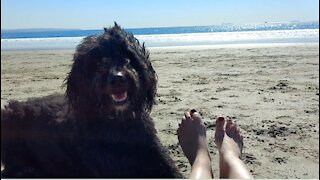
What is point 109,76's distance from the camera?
2791 millimetres

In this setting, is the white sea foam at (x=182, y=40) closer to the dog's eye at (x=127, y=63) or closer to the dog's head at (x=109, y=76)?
the dog's head at (x=109, y=76)

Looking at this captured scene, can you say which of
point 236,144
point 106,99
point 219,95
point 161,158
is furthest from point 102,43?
point 219,95

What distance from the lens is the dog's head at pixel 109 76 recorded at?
2.84 meters

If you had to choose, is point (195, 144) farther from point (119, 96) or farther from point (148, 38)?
point (148, 38)

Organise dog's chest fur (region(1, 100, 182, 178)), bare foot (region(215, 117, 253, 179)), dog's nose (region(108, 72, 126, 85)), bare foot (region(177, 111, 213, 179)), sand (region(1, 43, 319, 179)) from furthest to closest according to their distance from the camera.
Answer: sand (region(1, 43, 319, 179)) < bare foot (region(177, 111, 213, 179)) < bare foot (region(215, 117, 253, 179)) < dog's nose (region(108, 72, 126, 85)) < dog's chest fur (region(1, 100, 182, 178))

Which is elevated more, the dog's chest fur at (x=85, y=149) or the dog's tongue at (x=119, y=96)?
the dog's tongue at (x=119, y=96)

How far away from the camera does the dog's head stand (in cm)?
284

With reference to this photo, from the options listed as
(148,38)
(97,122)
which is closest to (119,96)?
(97,122)

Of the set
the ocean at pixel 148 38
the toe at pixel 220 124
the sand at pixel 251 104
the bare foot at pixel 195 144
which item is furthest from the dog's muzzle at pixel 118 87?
the toe at pixel 220 124

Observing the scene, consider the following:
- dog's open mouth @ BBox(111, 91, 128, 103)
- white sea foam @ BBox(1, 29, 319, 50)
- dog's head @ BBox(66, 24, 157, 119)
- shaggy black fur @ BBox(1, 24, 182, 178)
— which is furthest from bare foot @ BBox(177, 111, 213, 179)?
white sea foam @ BBox(1, 29, 319, 50)

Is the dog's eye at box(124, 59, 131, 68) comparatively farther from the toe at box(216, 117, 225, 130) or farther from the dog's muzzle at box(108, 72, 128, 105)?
the toe at box(216, 117, 225, 130)

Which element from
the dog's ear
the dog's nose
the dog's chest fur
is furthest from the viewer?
the dog's ear

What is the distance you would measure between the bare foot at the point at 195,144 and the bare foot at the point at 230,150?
13 centimetres

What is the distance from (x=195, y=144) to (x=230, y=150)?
1.21 ft
